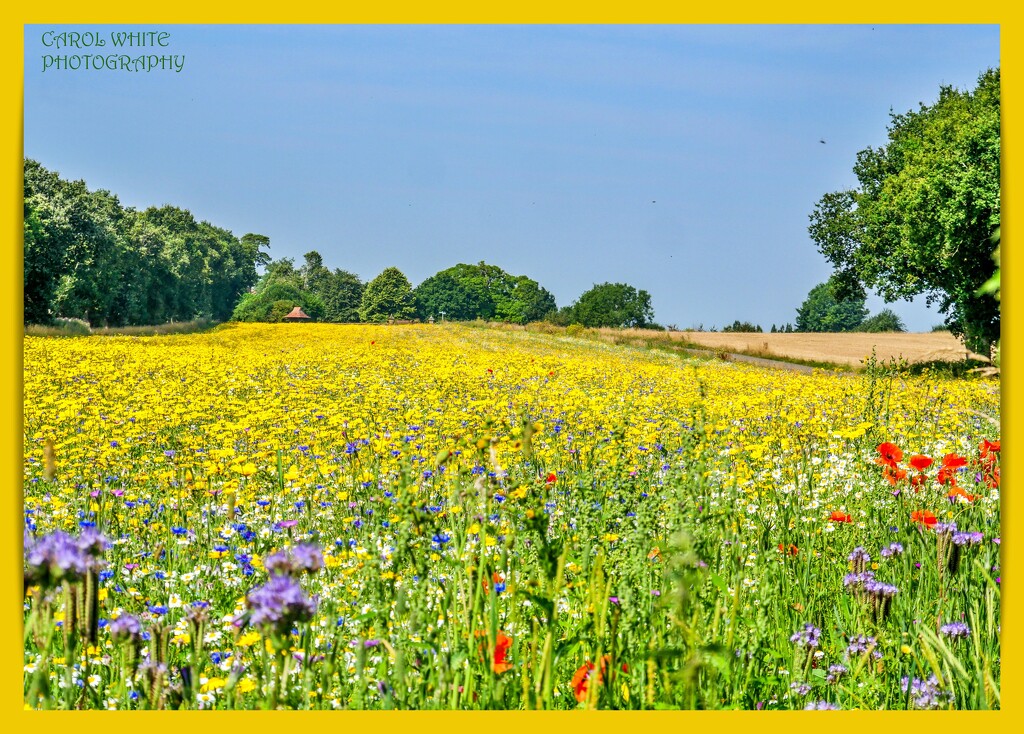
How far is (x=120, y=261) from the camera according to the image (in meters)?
25.3

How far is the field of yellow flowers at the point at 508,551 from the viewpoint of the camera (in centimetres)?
249

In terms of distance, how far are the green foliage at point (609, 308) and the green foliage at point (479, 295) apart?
172 cm

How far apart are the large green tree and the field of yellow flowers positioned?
→ 15.7 feet

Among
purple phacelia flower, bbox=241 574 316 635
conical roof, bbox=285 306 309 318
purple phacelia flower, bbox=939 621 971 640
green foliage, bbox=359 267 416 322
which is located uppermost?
conical roof, bbox=285 306 309 318

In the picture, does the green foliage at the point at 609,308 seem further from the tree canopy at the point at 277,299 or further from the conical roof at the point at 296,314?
the conical roof at the point at 296,314

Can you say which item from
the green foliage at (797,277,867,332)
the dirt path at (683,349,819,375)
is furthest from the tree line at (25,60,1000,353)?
the green foliage at (797,277,867,332)

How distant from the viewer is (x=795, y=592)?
4.09 m

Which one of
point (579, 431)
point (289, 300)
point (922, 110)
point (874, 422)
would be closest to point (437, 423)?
point (579, 431)

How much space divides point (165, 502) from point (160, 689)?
11.2 ft

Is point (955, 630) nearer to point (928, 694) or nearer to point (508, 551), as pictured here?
point (928, 694)

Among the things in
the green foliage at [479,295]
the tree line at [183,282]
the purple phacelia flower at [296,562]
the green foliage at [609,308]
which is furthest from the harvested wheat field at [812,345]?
the purple phacelia flower at [296,562]

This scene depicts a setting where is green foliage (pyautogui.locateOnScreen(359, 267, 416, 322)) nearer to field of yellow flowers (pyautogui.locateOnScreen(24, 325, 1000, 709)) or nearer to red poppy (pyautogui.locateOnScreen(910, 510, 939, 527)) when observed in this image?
field of yellow flowers (pyautogui.locateOnScreen(24, 325, 1000, 709))

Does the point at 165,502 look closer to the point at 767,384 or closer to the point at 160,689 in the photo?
the point at 160,689

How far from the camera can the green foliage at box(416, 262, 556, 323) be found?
9.70 m
